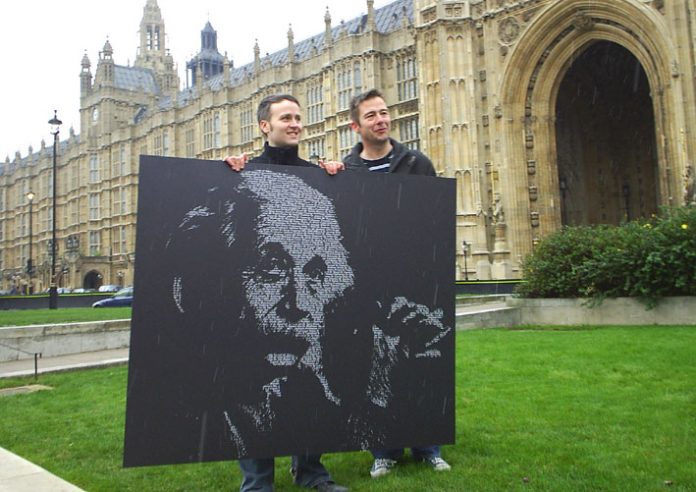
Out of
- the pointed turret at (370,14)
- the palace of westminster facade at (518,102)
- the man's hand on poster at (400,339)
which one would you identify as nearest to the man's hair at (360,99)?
Answer: the man's hand on poster at (400,339)

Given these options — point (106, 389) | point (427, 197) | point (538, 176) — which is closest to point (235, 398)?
point (427, 197)

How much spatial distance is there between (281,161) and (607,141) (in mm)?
31195

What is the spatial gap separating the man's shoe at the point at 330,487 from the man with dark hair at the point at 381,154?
37 centimetres

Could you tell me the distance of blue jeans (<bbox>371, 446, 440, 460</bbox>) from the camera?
3686 mm

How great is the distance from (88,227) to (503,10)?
49.8 meters

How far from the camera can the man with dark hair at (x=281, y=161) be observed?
10.6 feet

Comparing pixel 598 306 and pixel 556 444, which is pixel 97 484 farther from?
pixel 598 306

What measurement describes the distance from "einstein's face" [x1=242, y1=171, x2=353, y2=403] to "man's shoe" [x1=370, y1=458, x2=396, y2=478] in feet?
2.15

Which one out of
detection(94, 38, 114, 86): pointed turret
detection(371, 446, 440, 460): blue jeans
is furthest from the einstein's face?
detection(94, 38, 114, 86): pointed turret

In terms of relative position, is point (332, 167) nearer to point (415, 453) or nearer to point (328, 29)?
point (415, 453)

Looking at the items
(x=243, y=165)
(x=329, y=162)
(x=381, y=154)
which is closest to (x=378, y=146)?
(x=381, y=154)

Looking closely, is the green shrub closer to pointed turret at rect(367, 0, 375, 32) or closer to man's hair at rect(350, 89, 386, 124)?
man's hair at rect(350, 89, 386, 124)

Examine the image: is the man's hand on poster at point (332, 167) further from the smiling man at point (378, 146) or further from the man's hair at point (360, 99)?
the man's hair at point (360, 99)

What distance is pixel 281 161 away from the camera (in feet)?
12.3
